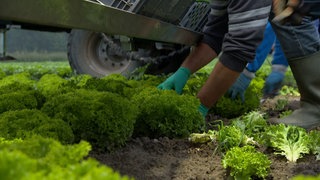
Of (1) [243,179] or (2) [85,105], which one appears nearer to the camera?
(1) [243,179]

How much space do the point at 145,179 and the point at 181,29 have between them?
1.88 m

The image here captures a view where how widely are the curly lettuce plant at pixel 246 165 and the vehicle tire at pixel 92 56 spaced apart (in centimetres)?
492

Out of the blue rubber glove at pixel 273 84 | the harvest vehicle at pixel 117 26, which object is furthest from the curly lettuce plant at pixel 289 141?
the blue rubber glove at pixel 273 84

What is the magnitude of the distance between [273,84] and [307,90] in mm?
3368

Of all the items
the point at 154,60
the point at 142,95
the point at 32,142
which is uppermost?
the point at 32,142

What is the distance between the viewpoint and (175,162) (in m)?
2.61

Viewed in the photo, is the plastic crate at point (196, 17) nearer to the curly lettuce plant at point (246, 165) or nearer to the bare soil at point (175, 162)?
the bare soil at point (175, 162)

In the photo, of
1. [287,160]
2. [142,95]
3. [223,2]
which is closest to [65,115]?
[142,95]

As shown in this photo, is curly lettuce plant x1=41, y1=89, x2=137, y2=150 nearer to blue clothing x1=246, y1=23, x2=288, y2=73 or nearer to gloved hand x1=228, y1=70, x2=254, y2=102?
gloved hand x1=228, y1=70, x2=254, y2=102

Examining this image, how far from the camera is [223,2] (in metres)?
4.12

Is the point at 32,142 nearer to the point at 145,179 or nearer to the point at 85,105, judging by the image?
the point at 145,179

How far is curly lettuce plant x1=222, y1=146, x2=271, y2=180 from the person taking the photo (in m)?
2.33

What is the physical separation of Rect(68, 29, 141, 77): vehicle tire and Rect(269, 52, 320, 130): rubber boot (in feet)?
12.7

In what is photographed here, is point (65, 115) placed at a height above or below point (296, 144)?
below
